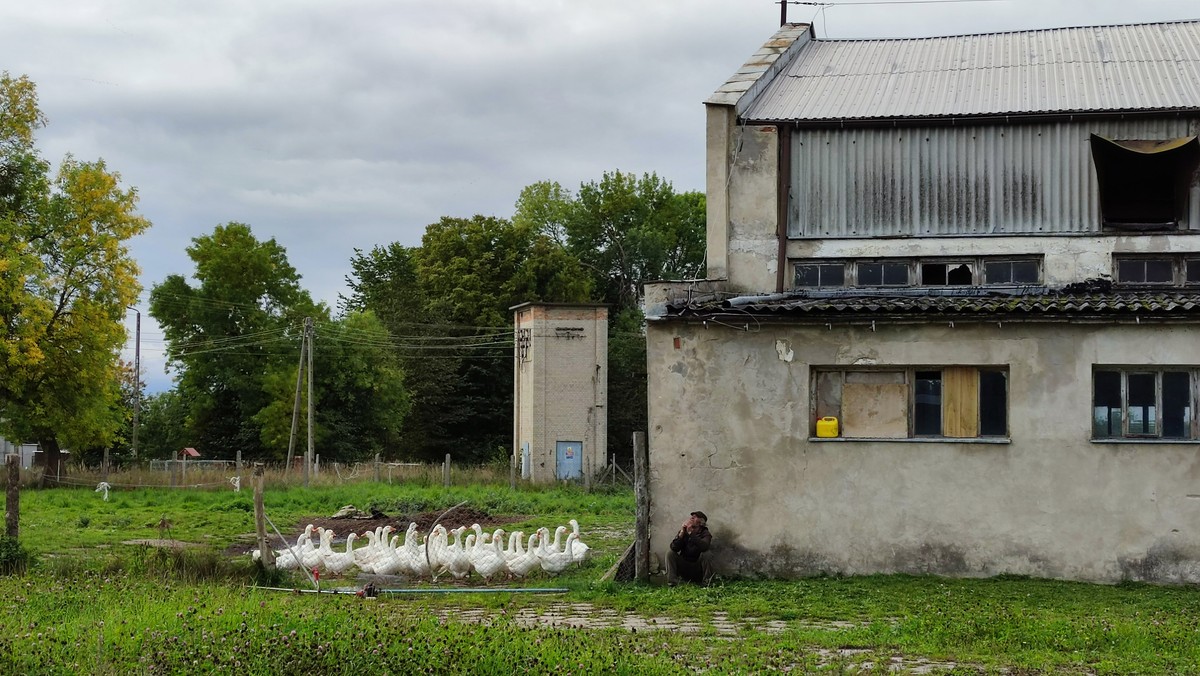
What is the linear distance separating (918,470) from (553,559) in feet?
17.7

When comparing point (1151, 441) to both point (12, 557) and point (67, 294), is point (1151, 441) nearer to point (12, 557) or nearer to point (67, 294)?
point (12, 557)

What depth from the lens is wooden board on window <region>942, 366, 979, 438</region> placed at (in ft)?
57.3

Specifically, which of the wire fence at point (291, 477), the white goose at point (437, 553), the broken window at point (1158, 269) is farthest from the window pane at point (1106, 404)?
the wire fence at point (291, 477)

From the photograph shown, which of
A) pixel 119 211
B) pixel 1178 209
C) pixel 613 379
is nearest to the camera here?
pixel 1178 209

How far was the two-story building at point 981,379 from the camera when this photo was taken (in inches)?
667

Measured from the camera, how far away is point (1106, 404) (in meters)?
17.2

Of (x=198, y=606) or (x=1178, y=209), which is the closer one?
(x=198, y=606)

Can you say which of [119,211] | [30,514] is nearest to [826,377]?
[30,514]

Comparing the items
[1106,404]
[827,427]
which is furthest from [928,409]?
[1106,404]

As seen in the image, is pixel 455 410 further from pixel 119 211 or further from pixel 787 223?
pixel 787 223

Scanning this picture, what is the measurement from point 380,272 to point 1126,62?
58708 mm

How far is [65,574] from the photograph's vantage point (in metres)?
16.1

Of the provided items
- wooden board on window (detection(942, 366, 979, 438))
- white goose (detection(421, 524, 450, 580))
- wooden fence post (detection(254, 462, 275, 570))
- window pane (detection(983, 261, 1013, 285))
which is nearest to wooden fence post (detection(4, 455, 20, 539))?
wooden fence post (detection(254, 462, 275, 570))

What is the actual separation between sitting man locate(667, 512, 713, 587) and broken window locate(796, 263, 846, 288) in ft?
17.6
